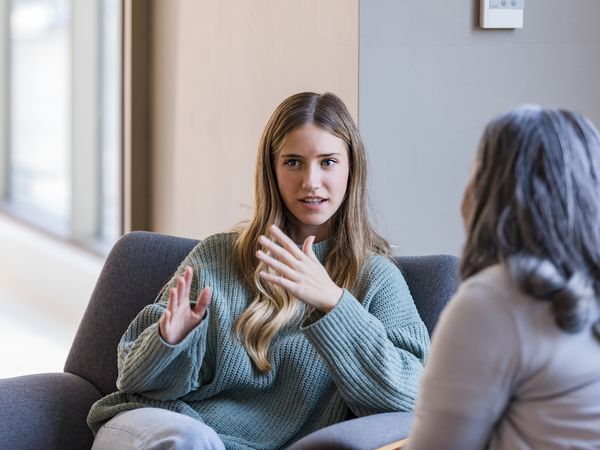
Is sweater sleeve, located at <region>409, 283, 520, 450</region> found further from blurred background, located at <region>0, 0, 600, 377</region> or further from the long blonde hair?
blurred background, located at <region>0, 0, 600, 377</region>

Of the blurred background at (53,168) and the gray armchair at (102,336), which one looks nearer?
the gray armchair at (102,336)

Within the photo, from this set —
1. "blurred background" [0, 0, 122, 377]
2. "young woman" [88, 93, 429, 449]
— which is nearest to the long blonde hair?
"young woman" [88, 93, 429, 449]

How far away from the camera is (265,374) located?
2125 millimetres

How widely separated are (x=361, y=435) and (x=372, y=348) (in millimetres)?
224

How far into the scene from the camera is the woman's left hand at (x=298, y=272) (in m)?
1.83

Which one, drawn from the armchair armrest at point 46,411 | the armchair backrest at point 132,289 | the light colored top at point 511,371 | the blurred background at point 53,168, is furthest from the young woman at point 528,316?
the blurred background at point 53,168

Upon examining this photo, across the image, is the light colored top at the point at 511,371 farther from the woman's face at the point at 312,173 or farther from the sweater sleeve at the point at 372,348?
the woman's face at the point at 312,173

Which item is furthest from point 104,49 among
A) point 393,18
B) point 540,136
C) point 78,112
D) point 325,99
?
point 540,136

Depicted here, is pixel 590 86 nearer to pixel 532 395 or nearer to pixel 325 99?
pixel 325 99

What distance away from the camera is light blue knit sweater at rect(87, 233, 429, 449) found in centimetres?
198

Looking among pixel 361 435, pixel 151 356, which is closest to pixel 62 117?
pixel 151 356

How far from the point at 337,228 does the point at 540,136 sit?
1.02 meters

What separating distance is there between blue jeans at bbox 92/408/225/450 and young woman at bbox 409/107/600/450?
0.66m

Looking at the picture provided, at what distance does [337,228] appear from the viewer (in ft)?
7.36
